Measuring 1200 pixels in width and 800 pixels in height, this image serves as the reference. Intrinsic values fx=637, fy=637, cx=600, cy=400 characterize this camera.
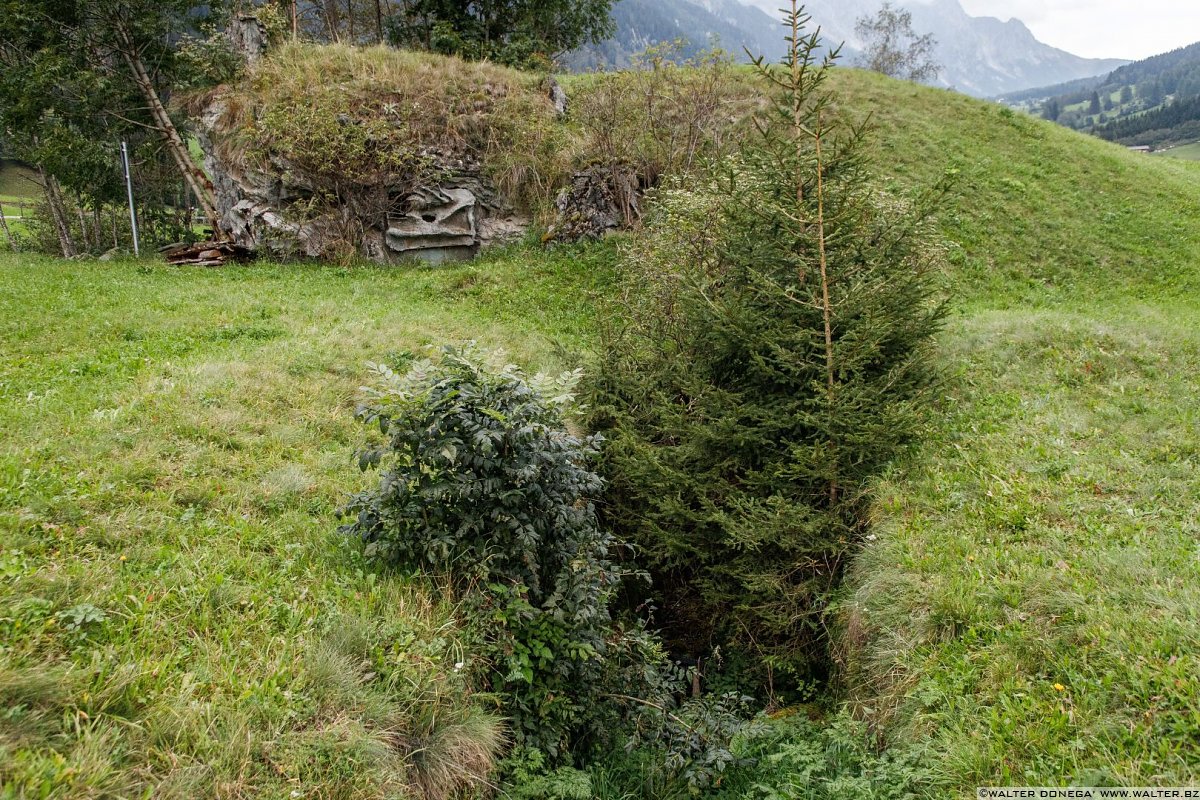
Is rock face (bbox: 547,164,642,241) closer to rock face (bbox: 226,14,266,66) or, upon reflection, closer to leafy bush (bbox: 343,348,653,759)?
rock face (bbox: 226,14,266,66)

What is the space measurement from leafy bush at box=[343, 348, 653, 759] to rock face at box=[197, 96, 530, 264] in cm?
1277

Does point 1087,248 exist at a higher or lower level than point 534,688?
higher

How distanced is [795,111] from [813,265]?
4.82ft

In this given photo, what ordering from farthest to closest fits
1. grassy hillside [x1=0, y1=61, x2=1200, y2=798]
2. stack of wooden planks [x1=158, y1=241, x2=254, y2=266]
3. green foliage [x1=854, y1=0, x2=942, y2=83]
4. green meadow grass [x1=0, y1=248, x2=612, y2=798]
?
green foliage [x1=854, y1=0, x2=942, y2=83] → stack of wooden planks [x1=158, y1=241, x2=254, y2=266] → grassy hillside [x1=0, y1=61, x2=1200, y2=798] → green meadow grass [x1=0, y1=248, x2=612, y2=798]

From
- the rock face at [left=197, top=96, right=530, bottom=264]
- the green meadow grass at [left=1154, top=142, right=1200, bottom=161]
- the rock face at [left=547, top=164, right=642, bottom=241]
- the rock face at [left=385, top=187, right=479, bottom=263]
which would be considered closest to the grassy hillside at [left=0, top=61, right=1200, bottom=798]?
the rock face at [left=197, top=96, right=530, bottom=264]

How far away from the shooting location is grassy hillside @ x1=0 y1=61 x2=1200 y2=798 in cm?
302

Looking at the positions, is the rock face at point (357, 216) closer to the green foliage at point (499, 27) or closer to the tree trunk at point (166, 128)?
the tree trunk at point (166, 128)

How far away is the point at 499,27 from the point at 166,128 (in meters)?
11.5

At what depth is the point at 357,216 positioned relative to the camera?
16.3 metres

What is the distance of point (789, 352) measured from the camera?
5789 millimetres

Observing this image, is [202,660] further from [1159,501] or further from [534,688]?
[1159,501]

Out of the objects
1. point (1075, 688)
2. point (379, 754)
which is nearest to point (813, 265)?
point (1075, 688)

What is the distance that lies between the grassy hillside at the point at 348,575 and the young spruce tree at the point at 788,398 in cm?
63

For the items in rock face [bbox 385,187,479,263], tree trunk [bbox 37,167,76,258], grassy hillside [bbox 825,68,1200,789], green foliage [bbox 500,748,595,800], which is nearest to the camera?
grassy hillside [bbox 825,68,1200,789]
